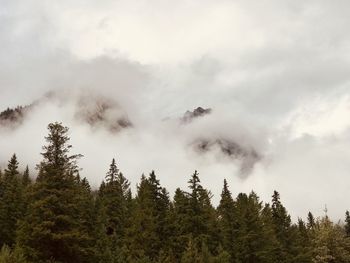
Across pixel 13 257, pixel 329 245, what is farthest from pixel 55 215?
pixel 329 245

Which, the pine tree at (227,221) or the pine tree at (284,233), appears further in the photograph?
the pine tree at (284,233)

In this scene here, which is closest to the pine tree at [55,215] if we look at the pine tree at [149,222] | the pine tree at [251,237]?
the pine tree at [149,222]

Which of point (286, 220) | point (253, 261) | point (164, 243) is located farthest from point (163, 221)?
point (286, 220)

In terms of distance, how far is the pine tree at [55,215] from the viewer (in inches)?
1109

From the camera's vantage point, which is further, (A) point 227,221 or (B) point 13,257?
(A) point 227,221

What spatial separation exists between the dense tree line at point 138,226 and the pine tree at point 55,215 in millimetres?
57

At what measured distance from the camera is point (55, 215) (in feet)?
93.7

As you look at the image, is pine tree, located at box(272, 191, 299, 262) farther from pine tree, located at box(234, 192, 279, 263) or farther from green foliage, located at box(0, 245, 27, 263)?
green foliage, located at box(0, 245, 27, 263)

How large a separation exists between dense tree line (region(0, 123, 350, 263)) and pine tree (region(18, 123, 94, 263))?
57 millimetres

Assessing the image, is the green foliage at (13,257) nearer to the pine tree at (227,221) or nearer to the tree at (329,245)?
the pine tree at (227,221)

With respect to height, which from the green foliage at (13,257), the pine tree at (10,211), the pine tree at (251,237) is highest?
the pine tree at (10,211)

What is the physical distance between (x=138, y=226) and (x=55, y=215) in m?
26.8

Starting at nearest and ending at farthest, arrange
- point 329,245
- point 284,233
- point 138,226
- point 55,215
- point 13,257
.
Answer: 1. point 13,257
2. point 55,215
3. point 138,226
4. point 284,233
5. point 329,245

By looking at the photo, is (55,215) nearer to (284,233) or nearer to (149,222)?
(149,222)
